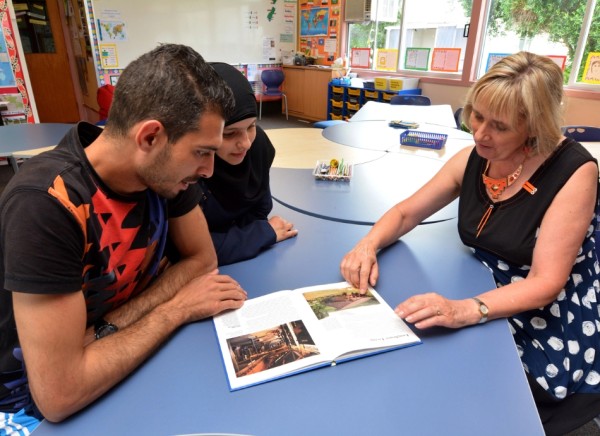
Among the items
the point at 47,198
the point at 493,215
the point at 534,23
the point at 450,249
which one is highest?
the point at 534,23

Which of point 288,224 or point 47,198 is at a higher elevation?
point 47,198

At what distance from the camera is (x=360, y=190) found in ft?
5.79

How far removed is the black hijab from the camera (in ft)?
4.02

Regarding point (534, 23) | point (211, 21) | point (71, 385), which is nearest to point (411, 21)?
point (534, 23)

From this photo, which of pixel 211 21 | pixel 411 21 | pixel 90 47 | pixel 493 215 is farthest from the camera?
pixel 211 21

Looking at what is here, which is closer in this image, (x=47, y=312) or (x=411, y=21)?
(x=47, y=312)

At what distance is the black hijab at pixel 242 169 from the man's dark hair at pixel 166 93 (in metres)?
0.40

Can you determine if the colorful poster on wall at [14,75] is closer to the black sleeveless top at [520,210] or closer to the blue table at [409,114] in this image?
the blue table at [409,114]

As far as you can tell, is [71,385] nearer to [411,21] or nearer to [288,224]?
[288,224]

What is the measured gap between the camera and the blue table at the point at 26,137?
244cm

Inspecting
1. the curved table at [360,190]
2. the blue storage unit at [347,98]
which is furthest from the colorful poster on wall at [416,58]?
the curved table at [360,190]

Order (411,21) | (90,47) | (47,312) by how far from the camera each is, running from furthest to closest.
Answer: (411,21) → (90,47) → (47,312)

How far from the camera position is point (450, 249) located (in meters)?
1.26

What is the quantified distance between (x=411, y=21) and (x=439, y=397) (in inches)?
→ 229
